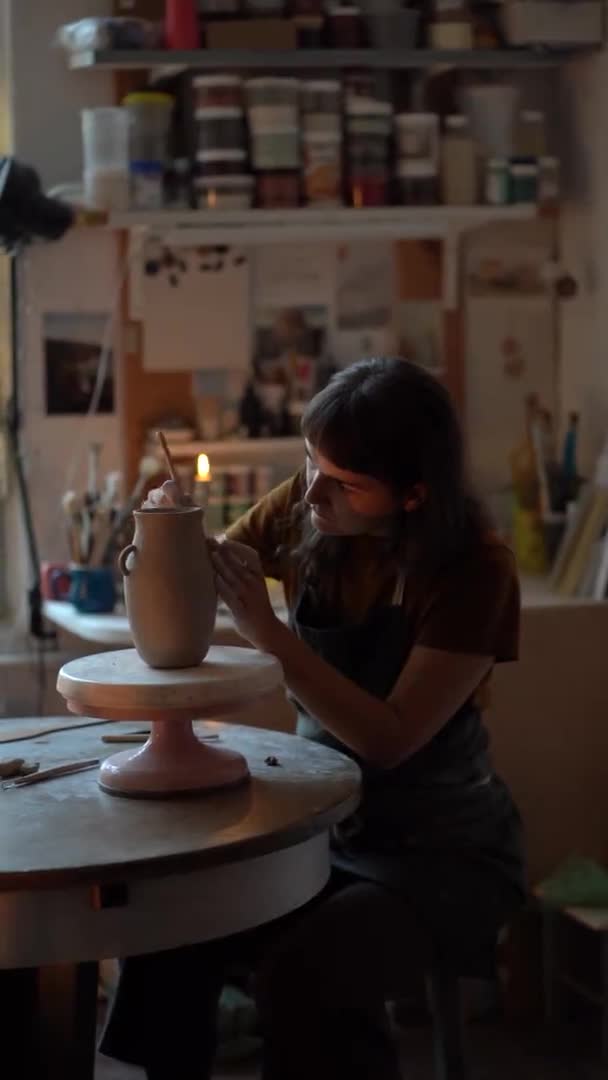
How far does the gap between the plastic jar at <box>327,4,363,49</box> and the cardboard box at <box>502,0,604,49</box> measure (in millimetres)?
A: 311

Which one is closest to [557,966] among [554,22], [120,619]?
[120,619]

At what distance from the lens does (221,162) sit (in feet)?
9.79

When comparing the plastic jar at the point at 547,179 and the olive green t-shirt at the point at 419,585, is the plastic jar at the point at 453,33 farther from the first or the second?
the olive green t-shirt at the point at 419,585

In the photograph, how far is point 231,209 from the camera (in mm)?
3008

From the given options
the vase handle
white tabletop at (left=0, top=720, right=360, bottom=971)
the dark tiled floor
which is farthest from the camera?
the dark tiled floor

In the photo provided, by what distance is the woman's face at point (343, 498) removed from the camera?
1897mm

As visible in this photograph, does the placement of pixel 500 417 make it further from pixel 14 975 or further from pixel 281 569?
pixel 14 975

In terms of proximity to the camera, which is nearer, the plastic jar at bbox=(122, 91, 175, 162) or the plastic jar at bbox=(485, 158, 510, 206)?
the plastic jar at bbox=(122, 91, 175, 162)

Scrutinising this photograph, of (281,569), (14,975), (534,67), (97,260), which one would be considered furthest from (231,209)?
(14,975)

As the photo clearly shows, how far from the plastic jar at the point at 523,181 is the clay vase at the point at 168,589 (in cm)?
166

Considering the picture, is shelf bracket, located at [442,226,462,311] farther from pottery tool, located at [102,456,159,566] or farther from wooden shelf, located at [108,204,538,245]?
pottery tool, located at [102,456,159,566]

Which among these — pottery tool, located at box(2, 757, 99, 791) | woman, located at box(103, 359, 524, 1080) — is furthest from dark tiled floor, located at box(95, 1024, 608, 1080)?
pottery tool, located at box(2, 757, 99, 791)

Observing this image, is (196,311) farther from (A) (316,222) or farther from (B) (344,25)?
(B) (344,25)

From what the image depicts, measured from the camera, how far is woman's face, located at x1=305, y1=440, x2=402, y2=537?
1897 mm
